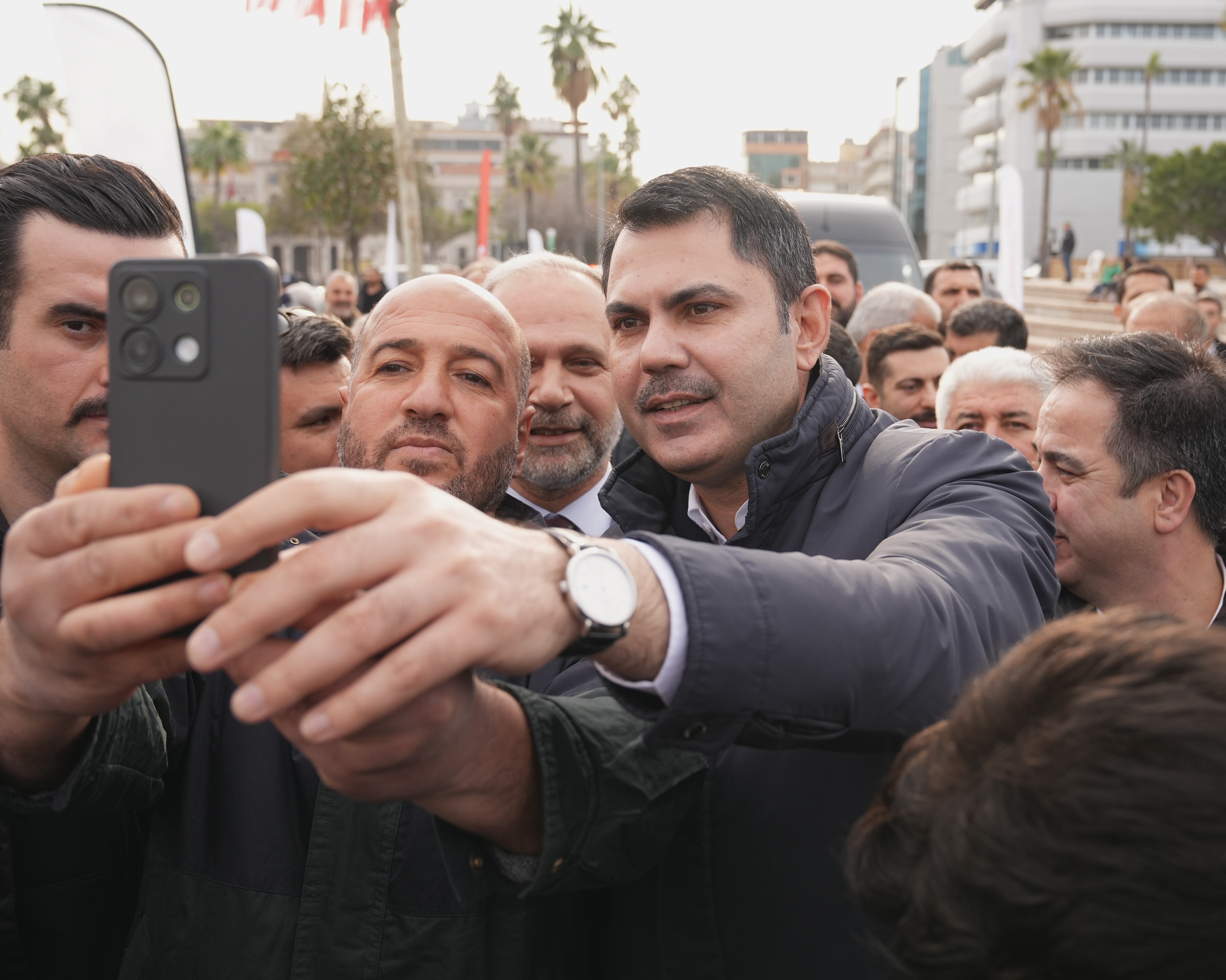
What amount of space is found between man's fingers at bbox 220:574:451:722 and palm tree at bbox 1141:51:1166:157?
235 feet

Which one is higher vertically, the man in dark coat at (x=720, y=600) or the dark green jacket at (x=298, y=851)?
the man in dark coat at (x=720, y=600)

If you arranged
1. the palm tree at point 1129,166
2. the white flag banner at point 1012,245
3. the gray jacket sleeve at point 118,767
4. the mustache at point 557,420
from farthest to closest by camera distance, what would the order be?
1. the palm tree at point 1129,166
2. the white flag banner at point 1012,245
3. the mustache at point 557,420
4. the gray jacket sleeve at point 118,767

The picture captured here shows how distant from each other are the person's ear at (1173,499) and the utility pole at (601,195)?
1.74m

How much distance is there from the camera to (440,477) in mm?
2658

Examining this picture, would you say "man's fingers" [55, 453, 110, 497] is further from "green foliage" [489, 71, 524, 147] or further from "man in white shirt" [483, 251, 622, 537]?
"green foliage" [489, 71, 524, 147]

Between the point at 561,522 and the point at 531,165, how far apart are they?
5922 cm

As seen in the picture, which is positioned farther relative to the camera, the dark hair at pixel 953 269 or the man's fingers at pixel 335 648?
the dark hair at pixel 953 269

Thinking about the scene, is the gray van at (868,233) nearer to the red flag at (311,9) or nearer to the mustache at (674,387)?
the red flag at (311,9)

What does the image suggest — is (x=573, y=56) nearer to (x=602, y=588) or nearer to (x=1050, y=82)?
(x=1050, y=82)

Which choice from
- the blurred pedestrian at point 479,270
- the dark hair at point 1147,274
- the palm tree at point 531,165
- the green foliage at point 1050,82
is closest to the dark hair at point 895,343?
the blurred pedestrian at point 479,270

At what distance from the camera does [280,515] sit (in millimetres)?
1006

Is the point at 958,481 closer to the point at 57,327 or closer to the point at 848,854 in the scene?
the point at 848,854

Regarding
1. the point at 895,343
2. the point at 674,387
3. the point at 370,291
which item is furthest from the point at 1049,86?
the point at 674,387

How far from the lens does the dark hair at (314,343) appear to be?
166 inches
